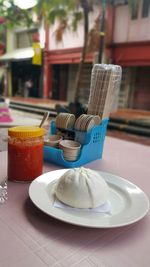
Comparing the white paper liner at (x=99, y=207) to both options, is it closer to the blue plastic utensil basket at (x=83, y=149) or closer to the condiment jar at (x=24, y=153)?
the condiment jar at (x=24, y=153)

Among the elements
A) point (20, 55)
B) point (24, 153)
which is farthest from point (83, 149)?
point (20, 55)

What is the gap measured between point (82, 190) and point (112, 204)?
82mm

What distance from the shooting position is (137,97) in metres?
6.08

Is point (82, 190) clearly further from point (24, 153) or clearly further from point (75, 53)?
point (75, 53)

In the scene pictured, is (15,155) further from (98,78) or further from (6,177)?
(98,78)

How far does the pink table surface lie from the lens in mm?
355

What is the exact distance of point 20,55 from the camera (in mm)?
8281

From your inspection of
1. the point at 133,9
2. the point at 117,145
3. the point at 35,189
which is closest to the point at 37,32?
the point at 133,9

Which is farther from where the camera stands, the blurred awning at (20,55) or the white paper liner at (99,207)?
the blurred awning at (20,55)

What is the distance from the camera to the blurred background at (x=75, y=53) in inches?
148

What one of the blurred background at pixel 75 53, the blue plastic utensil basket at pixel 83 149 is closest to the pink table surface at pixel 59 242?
the blue plastic utensil basket at pixel 83 149

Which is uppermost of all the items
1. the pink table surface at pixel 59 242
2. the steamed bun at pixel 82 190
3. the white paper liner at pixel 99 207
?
the steamed bun at pixel 82 190

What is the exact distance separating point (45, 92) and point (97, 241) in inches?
299

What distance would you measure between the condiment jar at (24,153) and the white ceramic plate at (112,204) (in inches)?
1.7
